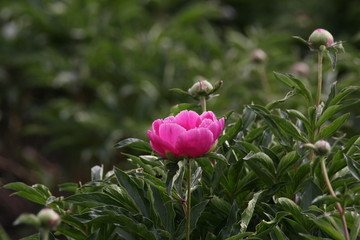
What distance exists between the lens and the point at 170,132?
1.16 metres

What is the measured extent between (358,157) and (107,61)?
224 centimetres

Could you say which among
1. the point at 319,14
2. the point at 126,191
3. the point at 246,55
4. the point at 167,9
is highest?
the point at 167,9

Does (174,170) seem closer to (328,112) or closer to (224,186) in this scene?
(224,186)

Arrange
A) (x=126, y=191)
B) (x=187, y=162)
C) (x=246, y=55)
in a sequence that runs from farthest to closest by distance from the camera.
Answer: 1. (x=246, y=55)
2. (x=126, y=191)
3. (x=187, y=162)

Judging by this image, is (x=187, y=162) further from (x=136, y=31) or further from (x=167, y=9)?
(x=167, y=9)

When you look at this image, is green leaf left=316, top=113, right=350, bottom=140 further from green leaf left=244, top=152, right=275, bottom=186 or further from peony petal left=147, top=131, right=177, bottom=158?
peony petal left=147, top=131, right=177, bottom=158

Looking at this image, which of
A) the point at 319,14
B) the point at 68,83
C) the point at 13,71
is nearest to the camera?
the point at 68,83

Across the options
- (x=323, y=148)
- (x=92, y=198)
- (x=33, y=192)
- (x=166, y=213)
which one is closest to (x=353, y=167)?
(x=323, y=148)

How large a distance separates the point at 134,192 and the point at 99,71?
7.34 ft

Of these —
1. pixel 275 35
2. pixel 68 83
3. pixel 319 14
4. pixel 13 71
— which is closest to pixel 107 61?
Result: pixel 68 83

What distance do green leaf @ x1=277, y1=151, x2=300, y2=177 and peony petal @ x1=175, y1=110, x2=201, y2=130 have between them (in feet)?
0.60

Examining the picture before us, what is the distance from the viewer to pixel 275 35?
3.47m

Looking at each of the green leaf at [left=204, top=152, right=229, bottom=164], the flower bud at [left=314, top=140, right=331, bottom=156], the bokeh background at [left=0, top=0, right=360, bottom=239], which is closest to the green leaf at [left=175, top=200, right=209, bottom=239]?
the green leaf at [left=204, top=152, right=229, bottom=164]

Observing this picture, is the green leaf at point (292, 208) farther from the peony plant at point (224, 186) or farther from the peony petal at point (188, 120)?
the peony petal at point (188, 120)
